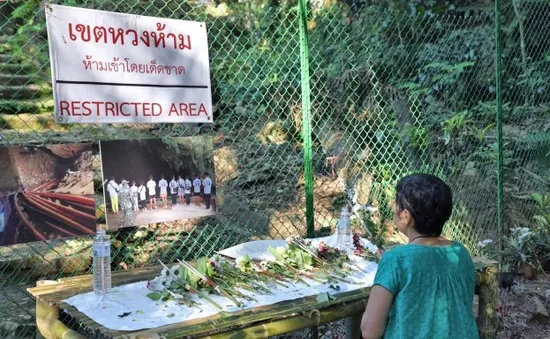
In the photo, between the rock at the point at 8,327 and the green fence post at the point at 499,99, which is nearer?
the rock at the point at 8,327

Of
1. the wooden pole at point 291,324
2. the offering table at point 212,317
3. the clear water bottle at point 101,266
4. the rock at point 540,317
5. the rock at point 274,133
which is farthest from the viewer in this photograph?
the rock at point 274,133

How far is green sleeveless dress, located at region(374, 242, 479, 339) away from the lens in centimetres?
193

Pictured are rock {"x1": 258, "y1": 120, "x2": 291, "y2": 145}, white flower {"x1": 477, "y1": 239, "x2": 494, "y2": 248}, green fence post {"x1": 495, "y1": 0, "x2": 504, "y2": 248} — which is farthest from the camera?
rock {"x1": 258, "y1": 120, "x2": 291, "y2": 145}

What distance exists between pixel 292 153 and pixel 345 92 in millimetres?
1154

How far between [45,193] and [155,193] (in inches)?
25.5

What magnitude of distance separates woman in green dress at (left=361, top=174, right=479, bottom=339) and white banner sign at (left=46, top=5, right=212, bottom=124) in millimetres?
1723

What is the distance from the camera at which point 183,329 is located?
6.68 ft

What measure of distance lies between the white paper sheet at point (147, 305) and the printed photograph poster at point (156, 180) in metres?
0.60

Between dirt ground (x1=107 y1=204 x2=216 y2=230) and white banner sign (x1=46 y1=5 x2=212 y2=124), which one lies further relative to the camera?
dirt ground (x1=107 y1=204 x2=216 y2=230)

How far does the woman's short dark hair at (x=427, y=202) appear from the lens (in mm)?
1971

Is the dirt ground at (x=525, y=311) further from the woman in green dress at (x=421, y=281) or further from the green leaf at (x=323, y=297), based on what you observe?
the woman in green dress at (x=421, y=281)

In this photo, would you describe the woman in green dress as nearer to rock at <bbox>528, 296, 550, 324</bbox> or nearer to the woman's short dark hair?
the woman's short dark hair

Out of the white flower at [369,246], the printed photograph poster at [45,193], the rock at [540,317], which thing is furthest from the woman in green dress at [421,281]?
the rock at [540,317]

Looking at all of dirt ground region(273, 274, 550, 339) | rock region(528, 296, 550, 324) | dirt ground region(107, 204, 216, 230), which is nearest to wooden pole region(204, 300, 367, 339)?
dirt ground region(107, 204, 216, 230)
